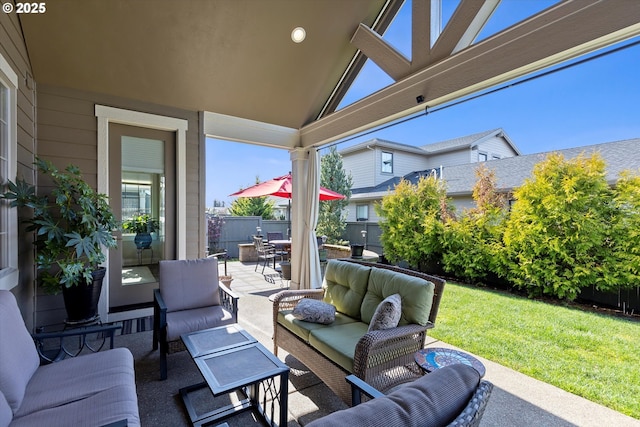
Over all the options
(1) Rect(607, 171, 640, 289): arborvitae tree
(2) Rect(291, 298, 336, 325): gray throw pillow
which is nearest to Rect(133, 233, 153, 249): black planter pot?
(2) Rect(291, 298, 336, 325): gray throw pillow

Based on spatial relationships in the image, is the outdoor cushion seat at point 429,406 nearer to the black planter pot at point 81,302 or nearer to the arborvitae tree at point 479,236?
the black planter pot at point 81,302

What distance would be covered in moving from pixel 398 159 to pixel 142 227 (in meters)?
10.8

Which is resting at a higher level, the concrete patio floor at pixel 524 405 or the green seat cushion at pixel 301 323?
the green seat cushion at pixel 301 323

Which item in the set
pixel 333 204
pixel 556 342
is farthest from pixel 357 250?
pixel 333 204

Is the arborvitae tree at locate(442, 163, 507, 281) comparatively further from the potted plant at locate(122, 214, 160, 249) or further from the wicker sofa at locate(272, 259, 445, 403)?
the potted plant at locate(122, 214, 160, 249)

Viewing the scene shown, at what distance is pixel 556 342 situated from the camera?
11.4 feet

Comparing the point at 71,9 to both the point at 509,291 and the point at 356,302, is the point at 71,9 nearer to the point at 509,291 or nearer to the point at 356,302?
the point at 356,302

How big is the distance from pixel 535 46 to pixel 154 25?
3917 mm

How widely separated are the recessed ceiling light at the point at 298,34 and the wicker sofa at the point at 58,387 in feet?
13.1

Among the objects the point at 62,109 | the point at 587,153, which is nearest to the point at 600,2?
the point at 62,109

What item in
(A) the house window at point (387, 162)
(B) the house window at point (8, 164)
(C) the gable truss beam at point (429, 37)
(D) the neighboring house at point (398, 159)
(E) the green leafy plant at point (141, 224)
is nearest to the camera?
(B) the house window at point (8, 164)

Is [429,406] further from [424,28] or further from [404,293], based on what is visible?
[424,28]

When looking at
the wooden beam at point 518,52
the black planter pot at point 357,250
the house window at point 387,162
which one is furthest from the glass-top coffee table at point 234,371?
Answer: the house window at point 387,162

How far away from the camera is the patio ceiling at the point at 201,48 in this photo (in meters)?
3.34
